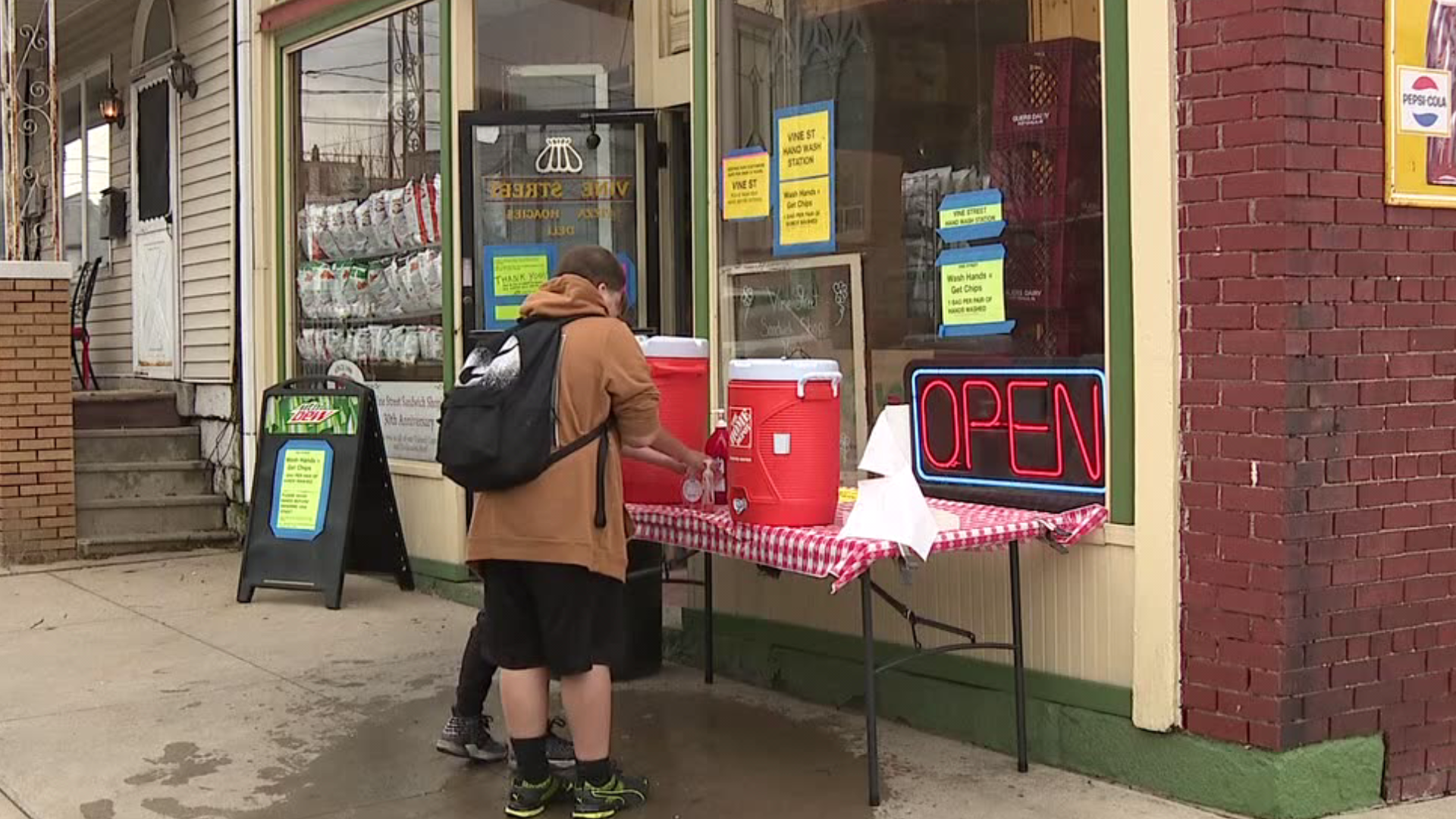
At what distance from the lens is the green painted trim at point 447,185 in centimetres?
789

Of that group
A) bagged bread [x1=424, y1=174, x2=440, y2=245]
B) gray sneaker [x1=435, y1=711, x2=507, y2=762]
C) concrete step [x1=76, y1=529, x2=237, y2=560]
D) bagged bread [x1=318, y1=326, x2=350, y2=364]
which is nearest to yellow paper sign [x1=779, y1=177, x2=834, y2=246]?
gray sneaker [x1=435, y1=711, x2=507, y2=762]

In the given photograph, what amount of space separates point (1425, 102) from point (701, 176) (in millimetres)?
2832

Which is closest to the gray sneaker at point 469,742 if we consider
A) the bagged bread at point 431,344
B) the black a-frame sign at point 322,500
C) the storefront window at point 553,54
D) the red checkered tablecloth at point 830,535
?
the red checkered tablecloth at point 830,535

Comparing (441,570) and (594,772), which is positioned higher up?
(441,570)

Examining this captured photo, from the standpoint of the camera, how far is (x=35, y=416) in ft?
30.4

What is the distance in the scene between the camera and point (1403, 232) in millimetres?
4543

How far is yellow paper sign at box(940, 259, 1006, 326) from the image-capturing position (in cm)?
525

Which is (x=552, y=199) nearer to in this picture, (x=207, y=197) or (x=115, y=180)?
(x=207, y=197)

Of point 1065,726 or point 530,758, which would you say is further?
point 1065,726

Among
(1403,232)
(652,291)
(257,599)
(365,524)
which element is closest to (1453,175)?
(1403,232)

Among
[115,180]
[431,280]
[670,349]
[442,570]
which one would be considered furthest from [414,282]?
[115,180]

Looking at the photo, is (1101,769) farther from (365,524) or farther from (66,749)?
(365,524)

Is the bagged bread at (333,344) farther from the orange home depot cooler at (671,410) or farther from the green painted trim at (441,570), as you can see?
the orange home depot cooler at (671,410)

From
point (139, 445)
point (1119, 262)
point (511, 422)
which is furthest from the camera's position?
point (139, 445)
